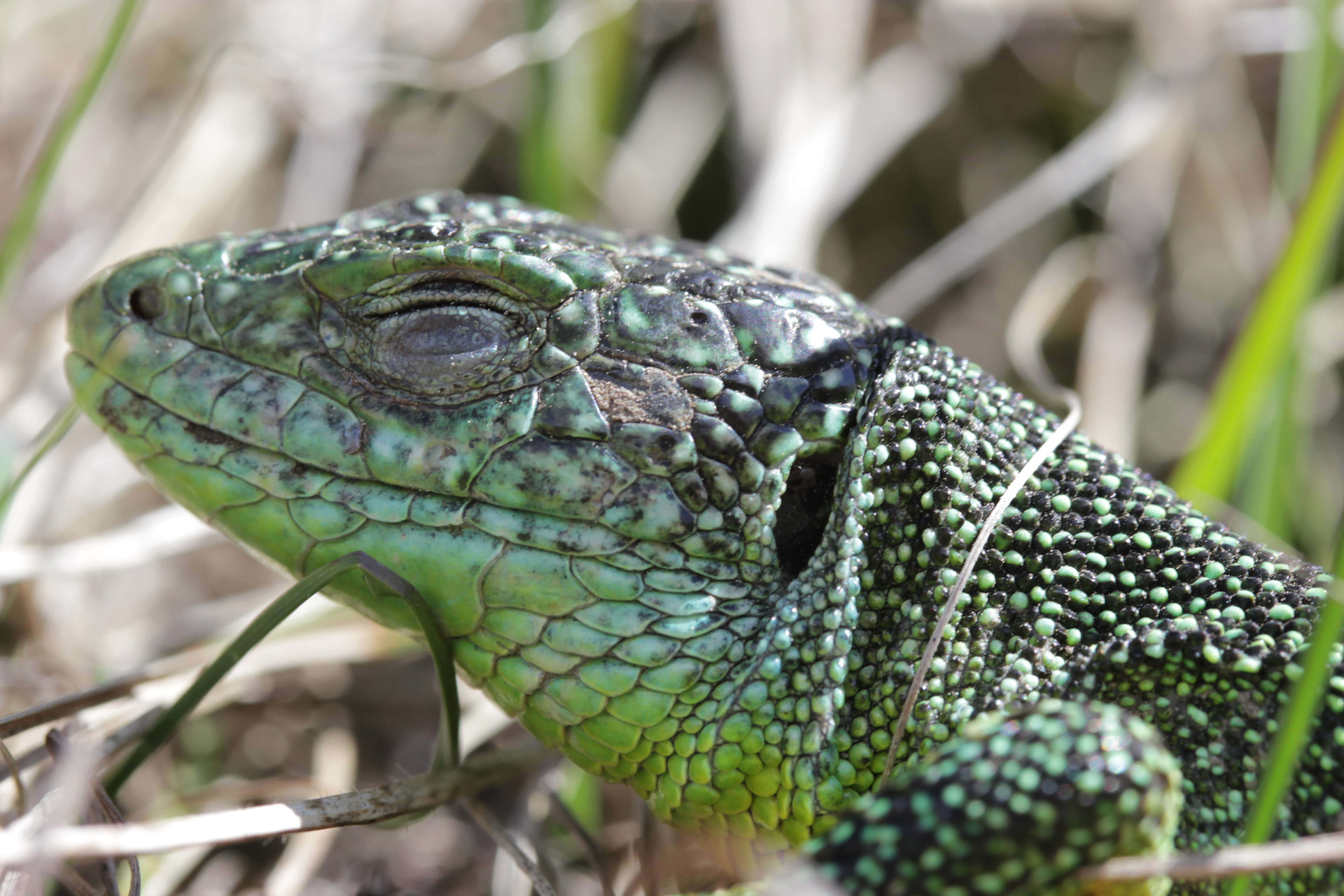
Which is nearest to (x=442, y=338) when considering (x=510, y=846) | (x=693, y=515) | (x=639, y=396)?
(x=639, y=396)

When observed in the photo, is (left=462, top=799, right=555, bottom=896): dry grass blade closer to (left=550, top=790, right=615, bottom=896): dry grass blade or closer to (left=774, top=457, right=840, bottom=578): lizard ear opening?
(left=550, top=790, right=615, bottom=896): dry grass blade

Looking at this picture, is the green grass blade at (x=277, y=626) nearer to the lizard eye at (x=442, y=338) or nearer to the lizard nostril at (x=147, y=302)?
the lizard eye at (x=442, y=338)

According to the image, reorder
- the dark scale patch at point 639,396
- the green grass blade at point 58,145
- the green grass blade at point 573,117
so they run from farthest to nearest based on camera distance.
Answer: the green grass blade at point 573,117
the green grass blade at point 58,145
the dark scale patch at point 639,396

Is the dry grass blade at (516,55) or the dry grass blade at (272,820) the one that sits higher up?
the dry grass blade at (516,55)

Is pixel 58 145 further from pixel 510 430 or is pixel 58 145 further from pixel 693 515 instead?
pixel 693 515

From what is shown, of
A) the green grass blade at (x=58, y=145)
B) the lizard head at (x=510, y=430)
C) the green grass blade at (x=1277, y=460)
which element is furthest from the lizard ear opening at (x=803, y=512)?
the green grass blade at (x=1277, y=460)
